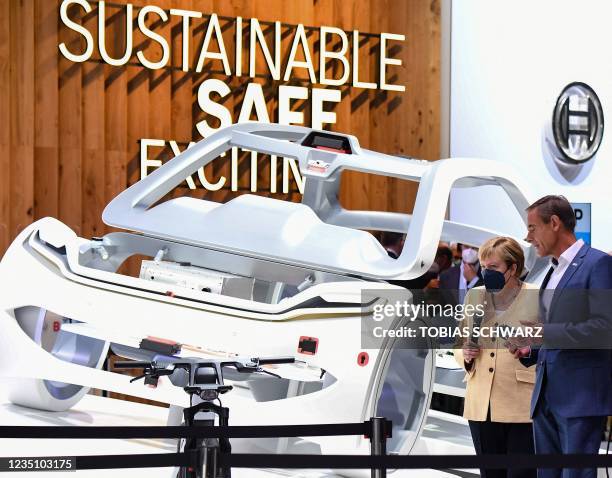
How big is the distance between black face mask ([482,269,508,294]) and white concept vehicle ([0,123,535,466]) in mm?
733

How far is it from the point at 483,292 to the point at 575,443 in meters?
0.77

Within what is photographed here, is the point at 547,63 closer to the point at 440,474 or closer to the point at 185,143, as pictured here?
the point at 185,143

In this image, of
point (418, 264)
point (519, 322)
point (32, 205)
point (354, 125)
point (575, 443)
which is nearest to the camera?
point (575, 443)

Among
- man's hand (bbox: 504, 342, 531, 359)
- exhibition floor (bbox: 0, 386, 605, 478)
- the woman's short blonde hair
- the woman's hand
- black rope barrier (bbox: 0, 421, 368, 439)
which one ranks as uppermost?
the woman's short blonde hair

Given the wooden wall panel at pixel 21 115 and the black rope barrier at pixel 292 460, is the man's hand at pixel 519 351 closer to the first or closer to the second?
the black rope barrier at pixel 292 460

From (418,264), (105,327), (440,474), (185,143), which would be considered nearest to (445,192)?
(418,264)

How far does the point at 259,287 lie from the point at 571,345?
9.45 feet

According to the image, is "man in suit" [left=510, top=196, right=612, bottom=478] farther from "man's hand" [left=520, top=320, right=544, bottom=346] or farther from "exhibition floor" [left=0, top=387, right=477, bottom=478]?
"exhibition floor" [left=0, top=387, right=477, bottom=478]

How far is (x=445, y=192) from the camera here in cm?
547

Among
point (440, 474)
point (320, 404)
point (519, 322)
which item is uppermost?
point (519, 322)

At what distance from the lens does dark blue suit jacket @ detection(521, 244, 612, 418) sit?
13.4 feet

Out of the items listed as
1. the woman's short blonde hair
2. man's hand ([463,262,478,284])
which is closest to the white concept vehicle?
the woman's short blonde hair

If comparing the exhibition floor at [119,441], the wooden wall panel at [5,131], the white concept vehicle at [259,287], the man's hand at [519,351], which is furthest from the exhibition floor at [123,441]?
the wooden wall panel at [5,131]

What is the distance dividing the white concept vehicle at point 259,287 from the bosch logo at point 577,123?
3719 millimetres
